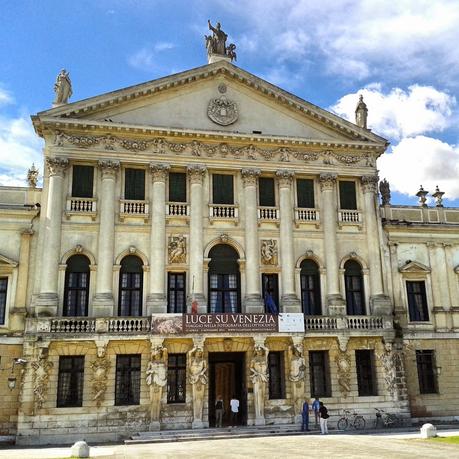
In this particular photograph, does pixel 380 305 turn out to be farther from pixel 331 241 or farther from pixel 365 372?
pixel 331 241

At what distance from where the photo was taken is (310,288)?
100 ft

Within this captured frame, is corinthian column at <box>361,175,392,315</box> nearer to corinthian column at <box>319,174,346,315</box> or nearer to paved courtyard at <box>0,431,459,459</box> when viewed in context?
corinthian column at <box>319,174,346,315</box>

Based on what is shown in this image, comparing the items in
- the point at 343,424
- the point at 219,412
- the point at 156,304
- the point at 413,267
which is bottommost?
the point at 343,424

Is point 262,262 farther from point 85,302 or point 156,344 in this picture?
point 85,302

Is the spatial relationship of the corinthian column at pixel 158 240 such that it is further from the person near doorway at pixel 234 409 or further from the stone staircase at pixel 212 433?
the stone staircase at pixel 212 433

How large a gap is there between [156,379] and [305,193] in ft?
43.9

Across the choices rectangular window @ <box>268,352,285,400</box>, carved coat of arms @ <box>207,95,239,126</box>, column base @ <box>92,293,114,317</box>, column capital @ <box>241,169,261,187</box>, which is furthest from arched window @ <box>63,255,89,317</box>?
carved coat of arms @ <box>207,95,239,126</box>

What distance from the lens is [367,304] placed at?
100ft

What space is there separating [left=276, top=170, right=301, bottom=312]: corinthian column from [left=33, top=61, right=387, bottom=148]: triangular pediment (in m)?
2.80

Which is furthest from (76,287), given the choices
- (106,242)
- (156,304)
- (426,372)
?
(426,372)

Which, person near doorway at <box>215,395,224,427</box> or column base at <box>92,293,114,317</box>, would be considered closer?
person near doorway at <box>215,395,224,427</box>

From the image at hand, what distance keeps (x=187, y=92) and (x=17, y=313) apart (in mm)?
14925

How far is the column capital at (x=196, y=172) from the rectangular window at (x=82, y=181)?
5.22 m

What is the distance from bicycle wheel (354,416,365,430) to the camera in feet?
90.7
